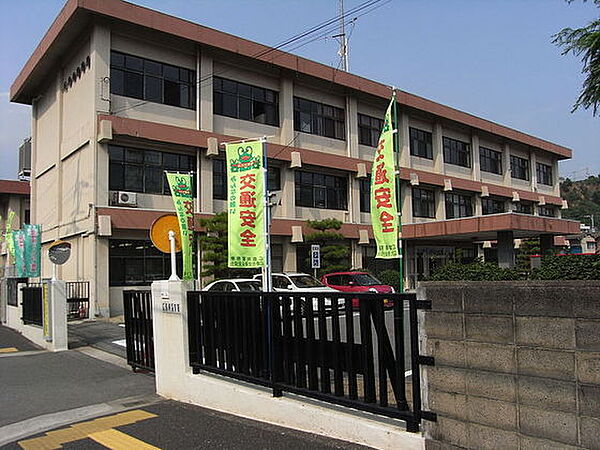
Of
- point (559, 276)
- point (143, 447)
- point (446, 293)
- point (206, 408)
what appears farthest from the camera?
point (559, 276)

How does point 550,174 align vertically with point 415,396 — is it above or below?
above

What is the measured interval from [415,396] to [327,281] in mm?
17681

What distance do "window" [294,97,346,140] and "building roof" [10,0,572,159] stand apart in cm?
149

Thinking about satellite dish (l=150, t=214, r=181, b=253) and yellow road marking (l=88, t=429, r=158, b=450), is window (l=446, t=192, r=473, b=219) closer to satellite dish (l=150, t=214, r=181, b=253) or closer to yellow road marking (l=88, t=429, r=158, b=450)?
satellite dish (l=150, t=214, r=181, b=253)

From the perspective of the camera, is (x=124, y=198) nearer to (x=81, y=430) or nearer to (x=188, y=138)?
(x=188, y=138)

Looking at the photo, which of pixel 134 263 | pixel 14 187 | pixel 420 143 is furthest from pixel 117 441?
pixel 14 187

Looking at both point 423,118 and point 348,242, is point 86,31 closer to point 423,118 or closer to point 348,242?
point 348,242

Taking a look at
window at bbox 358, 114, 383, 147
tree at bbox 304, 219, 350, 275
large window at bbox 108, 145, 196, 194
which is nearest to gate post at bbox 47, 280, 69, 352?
large window at bbox 108, 145, 196, 194

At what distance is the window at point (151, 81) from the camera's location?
69.3 feet

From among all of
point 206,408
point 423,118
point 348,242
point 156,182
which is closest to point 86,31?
point 156,182

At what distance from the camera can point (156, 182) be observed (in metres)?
22.0

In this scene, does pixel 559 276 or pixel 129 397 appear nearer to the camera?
pixel 129 397

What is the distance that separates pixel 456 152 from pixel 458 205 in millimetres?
3691

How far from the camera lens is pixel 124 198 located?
20578 millimetres
